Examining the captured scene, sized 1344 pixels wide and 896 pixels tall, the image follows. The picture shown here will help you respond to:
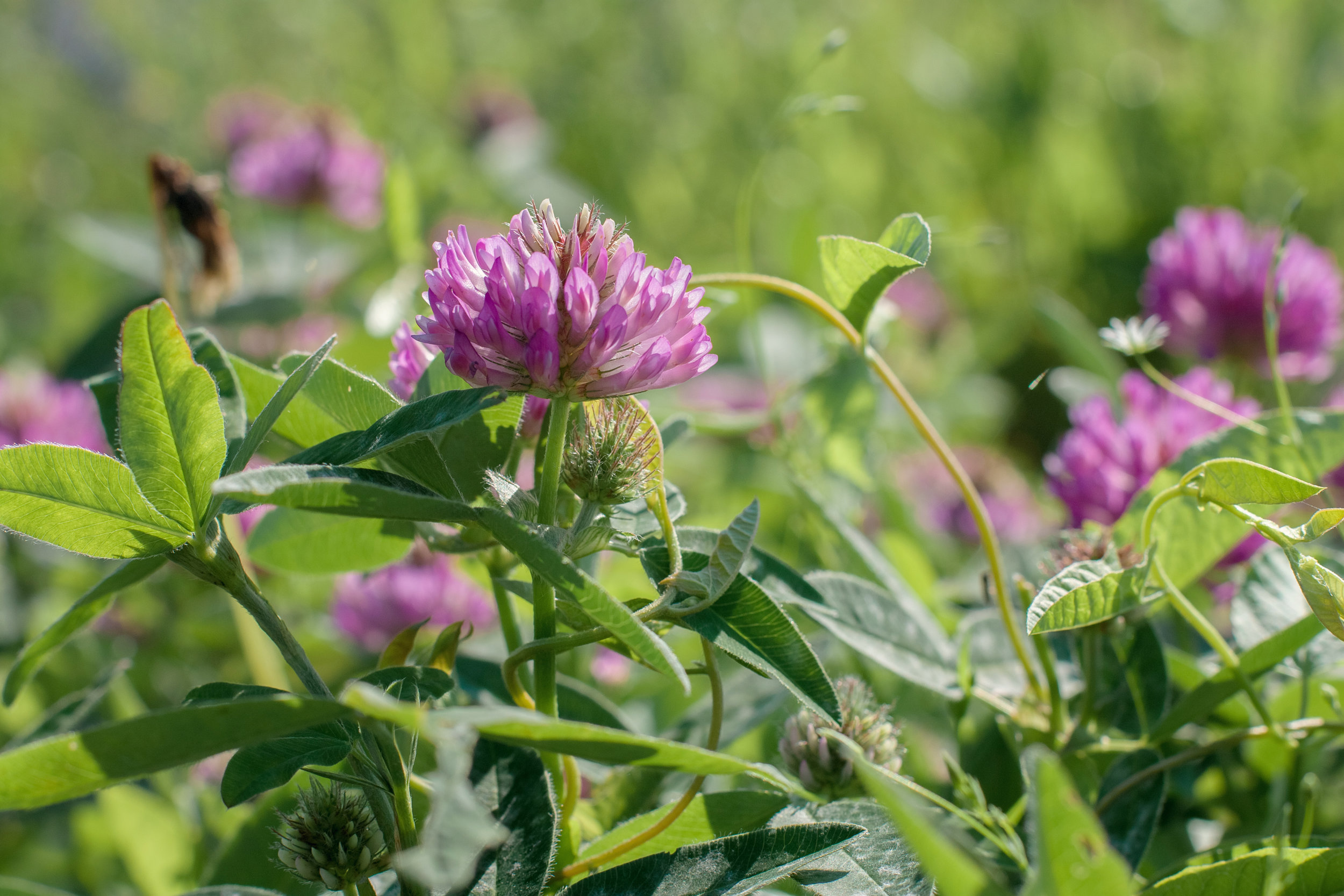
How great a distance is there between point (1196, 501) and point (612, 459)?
345 millimetres

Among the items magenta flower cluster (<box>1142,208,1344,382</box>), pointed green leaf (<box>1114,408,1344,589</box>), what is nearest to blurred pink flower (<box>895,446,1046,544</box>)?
magenta flower cluster (<box>1142,208,1344,382</box>)

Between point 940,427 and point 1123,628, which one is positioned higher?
point 940,427

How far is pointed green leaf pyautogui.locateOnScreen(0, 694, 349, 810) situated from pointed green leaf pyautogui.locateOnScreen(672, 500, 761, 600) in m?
0.14

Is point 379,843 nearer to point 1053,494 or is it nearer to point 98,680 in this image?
point 98,680

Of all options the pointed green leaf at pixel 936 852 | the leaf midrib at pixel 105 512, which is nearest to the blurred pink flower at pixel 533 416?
the leaf midrib at pixel 105 512

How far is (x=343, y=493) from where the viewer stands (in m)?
0.36

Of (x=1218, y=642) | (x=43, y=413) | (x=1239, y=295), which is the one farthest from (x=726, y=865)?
(x=43, y=413)

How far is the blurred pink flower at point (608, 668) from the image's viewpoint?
2.72ft

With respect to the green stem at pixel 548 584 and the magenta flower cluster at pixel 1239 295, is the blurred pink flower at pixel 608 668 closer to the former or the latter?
the green stem at pixel 548 584

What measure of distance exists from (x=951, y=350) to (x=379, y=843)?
1508 millimetres

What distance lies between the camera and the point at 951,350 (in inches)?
70.1

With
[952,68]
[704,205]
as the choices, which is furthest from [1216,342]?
[952,68]

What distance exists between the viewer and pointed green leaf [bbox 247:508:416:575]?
0.56 m

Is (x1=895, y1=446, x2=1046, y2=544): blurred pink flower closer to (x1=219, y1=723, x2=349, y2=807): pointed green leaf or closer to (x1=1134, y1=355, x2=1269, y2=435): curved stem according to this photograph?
(x1=1134, y1=355, x2=1269, y2=435): curved stem
